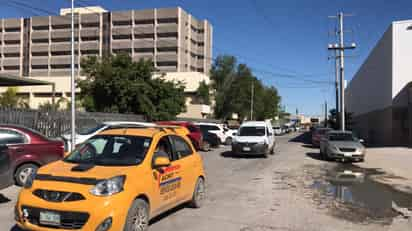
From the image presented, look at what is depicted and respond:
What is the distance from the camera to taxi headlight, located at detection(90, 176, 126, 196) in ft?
16.3

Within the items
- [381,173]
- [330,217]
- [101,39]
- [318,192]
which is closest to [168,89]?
[381,173]

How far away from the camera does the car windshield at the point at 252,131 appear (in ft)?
67.4

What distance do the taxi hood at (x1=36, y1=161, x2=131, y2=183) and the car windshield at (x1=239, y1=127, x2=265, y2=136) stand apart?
608 inches

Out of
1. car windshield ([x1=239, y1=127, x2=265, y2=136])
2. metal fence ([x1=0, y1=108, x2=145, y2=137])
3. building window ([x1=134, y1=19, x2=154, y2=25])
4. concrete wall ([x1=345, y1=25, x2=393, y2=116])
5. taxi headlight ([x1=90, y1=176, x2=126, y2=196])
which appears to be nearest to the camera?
taxi headlight ([x1=90, y1=176, x2=126, y2=196])

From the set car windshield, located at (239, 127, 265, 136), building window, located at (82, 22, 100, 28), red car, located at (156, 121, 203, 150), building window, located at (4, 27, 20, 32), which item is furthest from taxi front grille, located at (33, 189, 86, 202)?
building window, located at (4, 27, 20, 32)

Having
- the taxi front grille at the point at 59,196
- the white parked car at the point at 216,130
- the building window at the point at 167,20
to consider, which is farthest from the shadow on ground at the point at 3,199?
the building window at the point at 167,20

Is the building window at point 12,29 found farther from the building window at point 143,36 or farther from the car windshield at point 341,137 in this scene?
the car windshield at point 341,137

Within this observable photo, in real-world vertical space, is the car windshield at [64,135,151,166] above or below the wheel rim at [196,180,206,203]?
above

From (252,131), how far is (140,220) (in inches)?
620

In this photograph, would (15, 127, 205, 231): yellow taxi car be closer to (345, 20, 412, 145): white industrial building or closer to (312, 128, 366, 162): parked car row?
(312, 128, 366, 162): parked car row

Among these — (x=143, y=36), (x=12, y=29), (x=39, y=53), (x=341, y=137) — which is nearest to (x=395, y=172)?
(x=341, y=137)

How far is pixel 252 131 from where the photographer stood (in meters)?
20.8

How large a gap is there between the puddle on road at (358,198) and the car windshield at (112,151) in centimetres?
413

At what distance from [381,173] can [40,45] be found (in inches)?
3461
